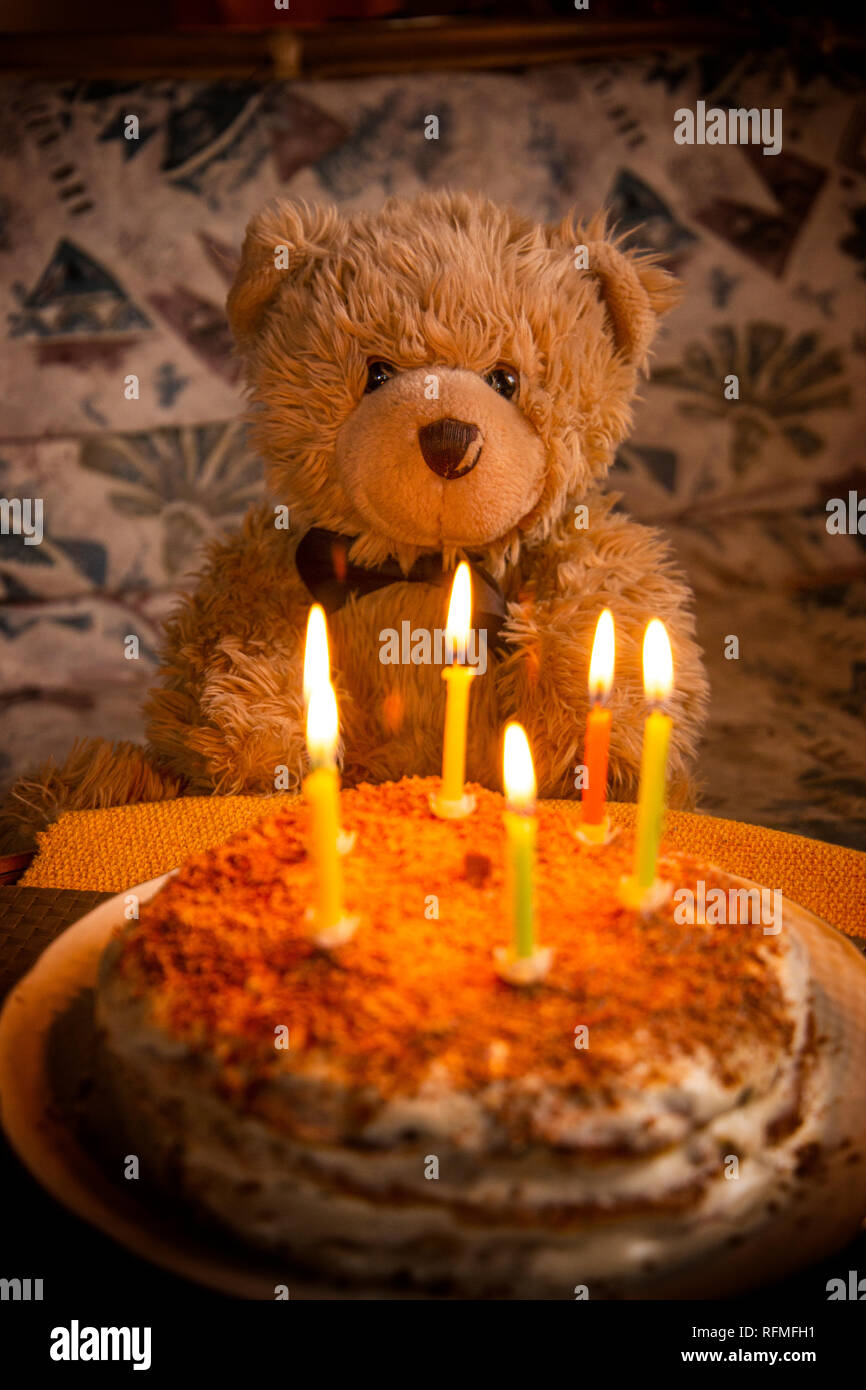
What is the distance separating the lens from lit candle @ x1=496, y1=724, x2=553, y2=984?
1.49 feet

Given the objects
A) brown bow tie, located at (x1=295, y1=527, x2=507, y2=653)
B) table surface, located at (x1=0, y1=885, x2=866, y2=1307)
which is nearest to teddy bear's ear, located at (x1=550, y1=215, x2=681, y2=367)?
brown bow tie, located at (x1=295, y1=527, x2=507, y2=653)

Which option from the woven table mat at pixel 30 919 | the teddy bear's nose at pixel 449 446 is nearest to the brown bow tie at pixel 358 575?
the teddy bear's nose at pixel 449 446

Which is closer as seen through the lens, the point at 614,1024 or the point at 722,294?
the point at 614,1024

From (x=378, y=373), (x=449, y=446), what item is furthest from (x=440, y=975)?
(x=378, y=373)

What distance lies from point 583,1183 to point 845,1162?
0.14 metres

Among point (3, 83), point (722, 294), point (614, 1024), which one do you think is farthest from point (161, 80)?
point (614, 1024)

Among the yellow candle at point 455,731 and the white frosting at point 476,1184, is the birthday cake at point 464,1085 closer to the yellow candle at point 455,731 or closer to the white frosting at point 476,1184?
the white frosting at point 476,1184

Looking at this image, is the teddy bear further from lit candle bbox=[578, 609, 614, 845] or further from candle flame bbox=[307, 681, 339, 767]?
candle flame bbox=[307, 681, 339, 767]

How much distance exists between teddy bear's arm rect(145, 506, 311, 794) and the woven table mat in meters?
0.22

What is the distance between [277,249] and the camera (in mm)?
971

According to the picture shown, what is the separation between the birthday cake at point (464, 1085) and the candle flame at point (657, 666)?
119 mm

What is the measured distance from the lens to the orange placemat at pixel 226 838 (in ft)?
2.78

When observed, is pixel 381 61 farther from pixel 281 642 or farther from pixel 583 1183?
pixel 583 1183
